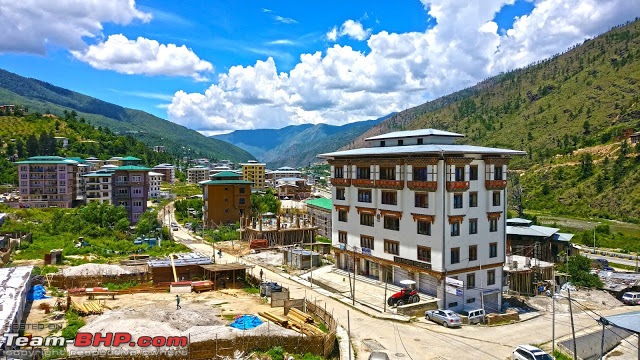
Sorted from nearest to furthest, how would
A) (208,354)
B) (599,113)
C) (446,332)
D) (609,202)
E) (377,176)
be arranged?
1. (208,354)
2. (446,332)
3. (377,176)
4. (609,202)
5. (599,113)

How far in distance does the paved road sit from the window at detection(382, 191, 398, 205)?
33.0 ft

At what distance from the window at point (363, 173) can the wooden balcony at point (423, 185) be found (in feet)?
18.4

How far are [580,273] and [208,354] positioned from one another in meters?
42.0

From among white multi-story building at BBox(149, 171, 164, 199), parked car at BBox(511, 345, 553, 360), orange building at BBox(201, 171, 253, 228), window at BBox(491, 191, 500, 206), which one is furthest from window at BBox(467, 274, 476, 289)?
white multi-story building at BBox(149, 171, 164, 199)

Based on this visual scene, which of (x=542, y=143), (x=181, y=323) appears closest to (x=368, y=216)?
(x=181, y=323)

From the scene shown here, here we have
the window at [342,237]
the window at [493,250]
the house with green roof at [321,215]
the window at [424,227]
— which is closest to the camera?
the window at [424,227]

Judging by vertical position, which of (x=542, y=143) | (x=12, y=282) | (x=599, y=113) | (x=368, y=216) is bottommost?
(x=12, y=282)

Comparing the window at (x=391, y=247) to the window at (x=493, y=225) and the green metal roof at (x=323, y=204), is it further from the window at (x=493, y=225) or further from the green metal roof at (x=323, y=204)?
the green metal roof at (x=323, y=204)

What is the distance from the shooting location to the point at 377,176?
44.1 meters

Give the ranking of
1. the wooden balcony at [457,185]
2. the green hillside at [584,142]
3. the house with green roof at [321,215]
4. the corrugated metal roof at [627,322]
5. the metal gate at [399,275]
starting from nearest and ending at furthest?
the corrugated metal roof at [627,322]
the wooden balcony at [457,185]
the metal gate at [399,275]
the house with green roof at [321,215]
the green hillside at [584,142]

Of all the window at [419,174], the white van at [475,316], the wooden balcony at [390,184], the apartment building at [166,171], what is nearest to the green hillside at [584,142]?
the wooden balcony at [390,184]

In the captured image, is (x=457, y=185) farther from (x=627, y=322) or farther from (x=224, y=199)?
(x=224, y=199)

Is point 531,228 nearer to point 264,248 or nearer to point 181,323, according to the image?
point 264,248

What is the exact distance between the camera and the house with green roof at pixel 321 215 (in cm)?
7975
